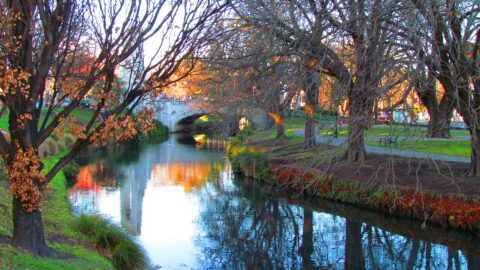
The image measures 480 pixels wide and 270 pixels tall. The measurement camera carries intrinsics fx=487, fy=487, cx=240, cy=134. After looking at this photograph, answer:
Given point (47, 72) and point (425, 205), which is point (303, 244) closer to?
point (425, 205)

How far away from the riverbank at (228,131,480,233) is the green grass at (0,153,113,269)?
5068 mm

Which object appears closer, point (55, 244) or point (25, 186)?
point (25, 186)

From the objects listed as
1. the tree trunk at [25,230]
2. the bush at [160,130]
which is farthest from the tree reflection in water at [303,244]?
the bush at [160,130]

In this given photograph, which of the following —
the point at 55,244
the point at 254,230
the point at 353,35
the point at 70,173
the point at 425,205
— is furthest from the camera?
the point at 70,173

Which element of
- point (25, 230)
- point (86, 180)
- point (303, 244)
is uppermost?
point (25, 230)

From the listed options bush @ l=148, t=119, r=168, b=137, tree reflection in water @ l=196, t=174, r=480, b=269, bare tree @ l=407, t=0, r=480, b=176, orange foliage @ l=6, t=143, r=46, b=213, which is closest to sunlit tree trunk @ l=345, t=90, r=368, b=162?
bare tree @ l=407, t=0, r=480, b=176

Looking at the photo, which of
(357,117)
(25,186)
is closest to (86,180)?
(25,186)

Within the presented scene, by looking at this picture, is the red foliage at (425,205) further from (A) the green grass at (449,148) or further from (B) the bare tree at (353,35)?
(A) the green grass at (449,148)

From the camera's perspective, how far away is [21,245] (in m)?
6.93

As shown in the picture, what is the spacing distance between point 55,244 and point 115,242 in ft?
5.10

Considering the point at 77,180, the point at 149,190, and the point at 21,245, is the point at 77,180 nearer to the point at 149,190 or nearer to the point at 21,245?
the point at 149,190

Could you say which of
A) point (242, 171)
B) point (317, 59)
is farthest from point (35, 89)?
point (242, 171)

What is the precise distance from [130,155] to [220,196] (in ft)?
49.4

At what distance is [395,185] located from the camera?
551 inches
